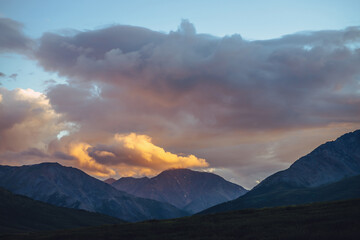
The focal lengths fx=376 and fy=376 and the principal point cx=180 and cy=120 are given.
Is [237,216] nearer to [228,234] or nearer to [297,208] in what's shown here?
[297,208]

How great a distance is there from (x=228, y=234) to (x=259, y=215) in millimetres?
30364

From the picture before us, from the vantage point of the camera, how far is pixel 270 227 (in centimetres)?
8494

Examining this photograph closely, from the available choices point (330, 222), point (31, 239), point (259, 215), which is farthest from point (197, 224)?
point (31, 239)

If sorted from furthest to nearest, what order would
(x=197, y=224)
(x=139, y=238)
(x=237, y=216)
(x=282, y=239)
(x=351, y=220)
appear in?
1. (x=237, y=216)
2. (x=197, y=224)
3. (x=139, y=238)
4. (x=351, y=220)
5. (x=282, y=239)

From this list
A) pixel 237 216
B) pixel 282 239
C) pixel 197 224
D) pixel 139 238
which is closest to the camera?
pixel 282 239

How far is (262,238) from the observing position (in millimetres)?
72438

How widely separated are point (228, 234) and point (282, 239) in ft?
51.2

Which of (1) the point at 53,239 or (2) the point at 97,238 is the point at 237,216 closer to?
(2) the point at 97,238

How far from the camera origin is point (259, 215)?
109m

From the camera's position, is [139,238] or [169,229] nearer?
[139,238]

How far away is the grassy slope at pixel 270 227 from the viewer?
72750 mm

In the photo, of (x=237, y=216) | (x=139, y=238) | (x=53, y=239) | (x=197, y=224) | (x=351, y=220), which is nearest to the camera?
(x=351, y=220)

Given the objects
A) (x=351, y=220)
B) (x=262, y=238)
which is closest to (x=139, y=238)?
(x=262, y=238)

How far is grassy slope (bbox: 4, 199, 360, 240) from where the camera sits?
239 ft
